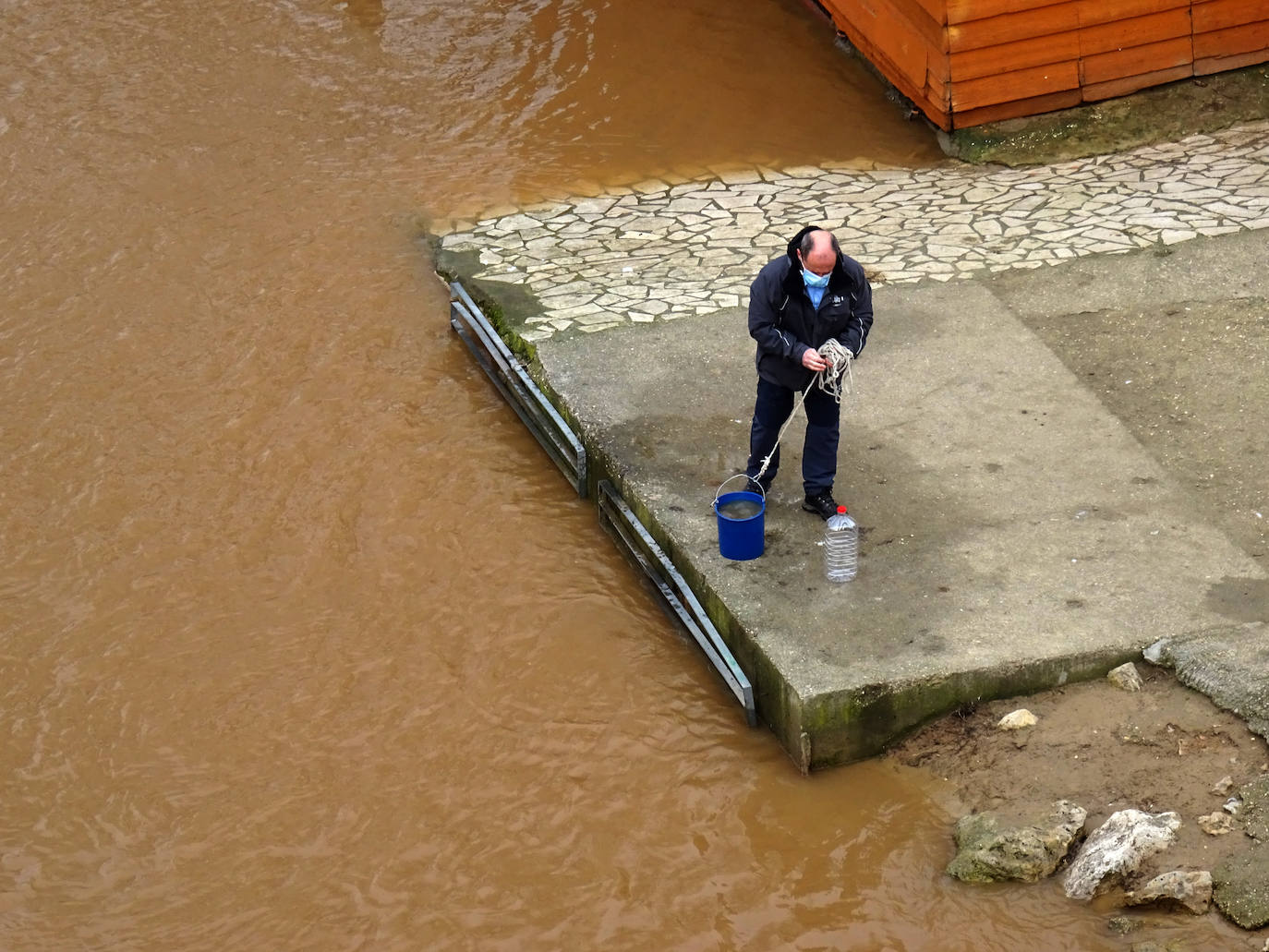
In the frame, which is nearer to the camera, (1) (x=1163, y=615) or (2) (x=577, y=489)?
(1) (x=1163, y=615)

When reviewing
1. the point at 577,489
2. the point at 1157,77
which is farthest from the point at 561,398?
the point at 1157,77

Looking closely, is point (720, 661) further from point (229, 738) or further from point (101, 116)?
point (101, 116)

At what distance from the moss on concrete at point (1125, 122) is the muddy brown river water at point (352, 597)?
29.3 inches

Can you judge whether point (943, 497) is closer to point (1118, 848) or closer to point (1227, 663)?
point (1227, 663)

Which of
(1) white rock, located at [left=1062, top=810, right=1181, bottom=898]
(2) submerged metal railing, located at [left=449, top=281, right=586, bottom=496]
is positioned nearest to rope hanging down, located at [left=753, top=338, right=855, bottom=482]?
(2) submerged metal railing, located at [left=449, top=281, right=586, bottom=496]

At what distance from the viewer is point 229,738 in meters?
7.61

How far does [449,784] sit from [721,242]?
226 inches

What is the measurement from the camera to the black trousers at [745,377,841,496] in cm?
793

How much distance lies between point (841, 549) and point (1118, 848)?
205cm

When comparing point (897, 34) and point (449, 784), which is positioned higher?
point (897, 34)

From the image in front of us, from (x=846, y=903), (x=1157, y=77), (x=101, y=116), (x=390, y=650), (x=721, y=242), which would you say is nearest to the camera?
(x=846, y=903)

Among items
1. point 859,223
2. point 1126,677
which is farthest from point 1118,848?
point 859,223

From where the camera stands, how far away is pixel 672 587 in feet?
26.8

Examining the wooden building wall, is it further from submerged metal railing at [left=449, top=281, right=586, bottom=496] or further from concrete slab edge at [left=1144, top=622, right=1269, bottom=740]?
concrete slab edge at [left=1144, top=622, right=1269, bottom=740]
